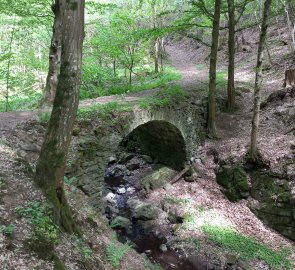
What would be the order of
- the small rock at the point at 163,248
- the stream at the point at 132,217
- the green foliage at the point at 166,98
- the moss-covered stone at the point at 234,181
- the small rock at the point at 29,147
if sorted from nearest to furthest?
the small rock at the point at 29,147 → the stream at the point at 132,217 → the small rock at the point at 163,248 → the moss-covered stone at the point at 234,181 → the green foliage at the point at 166,98

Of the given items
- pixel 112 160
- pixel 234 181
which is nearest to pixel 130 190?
pixel 112 160

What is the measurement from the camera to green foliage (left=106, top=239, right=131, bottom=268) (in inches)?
205

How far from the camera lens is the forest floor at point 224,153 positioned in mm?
4293

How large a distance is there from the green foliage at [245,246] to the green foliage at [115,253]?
320 centimetres

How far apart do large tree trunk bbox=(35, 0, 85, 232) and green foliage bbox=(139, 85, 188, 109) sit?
468 centimetres

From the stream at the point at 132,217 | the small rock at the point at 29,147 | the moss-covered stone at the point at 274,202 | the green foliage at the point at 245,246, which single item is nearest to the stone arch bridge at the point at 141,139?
the small rock at the point at 29,147

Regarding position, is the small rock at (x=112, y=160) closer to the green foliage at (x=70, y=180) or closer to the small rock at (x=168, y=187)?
the small rock at (x=168, y=187)

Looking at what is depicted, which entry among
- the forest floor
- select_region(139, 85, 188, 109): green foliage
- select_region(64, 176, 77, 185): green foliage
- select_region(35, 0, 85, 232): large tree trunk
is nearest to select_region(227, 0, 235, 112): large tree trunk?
the forest floor

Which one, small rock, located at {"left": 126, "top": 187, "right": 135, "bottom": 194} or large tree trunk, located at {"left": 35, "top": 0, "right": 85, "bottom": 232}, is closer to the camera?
large tree trunk, located at {"left": 35, "top": 0, "right": 85, "bottom": 232}

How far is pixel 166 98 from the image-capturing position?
10.4 meters

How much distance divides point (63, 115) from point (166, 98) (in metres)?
6.45

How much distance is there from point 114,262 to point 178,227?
4050mm

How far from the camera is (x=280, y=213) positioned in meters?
8.20

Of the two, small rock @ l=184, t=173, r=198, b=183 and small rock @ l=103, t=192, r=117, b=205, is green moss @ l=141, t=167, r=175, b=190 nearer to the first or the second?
small rock @ l=184, t=173, r=198, b=183
